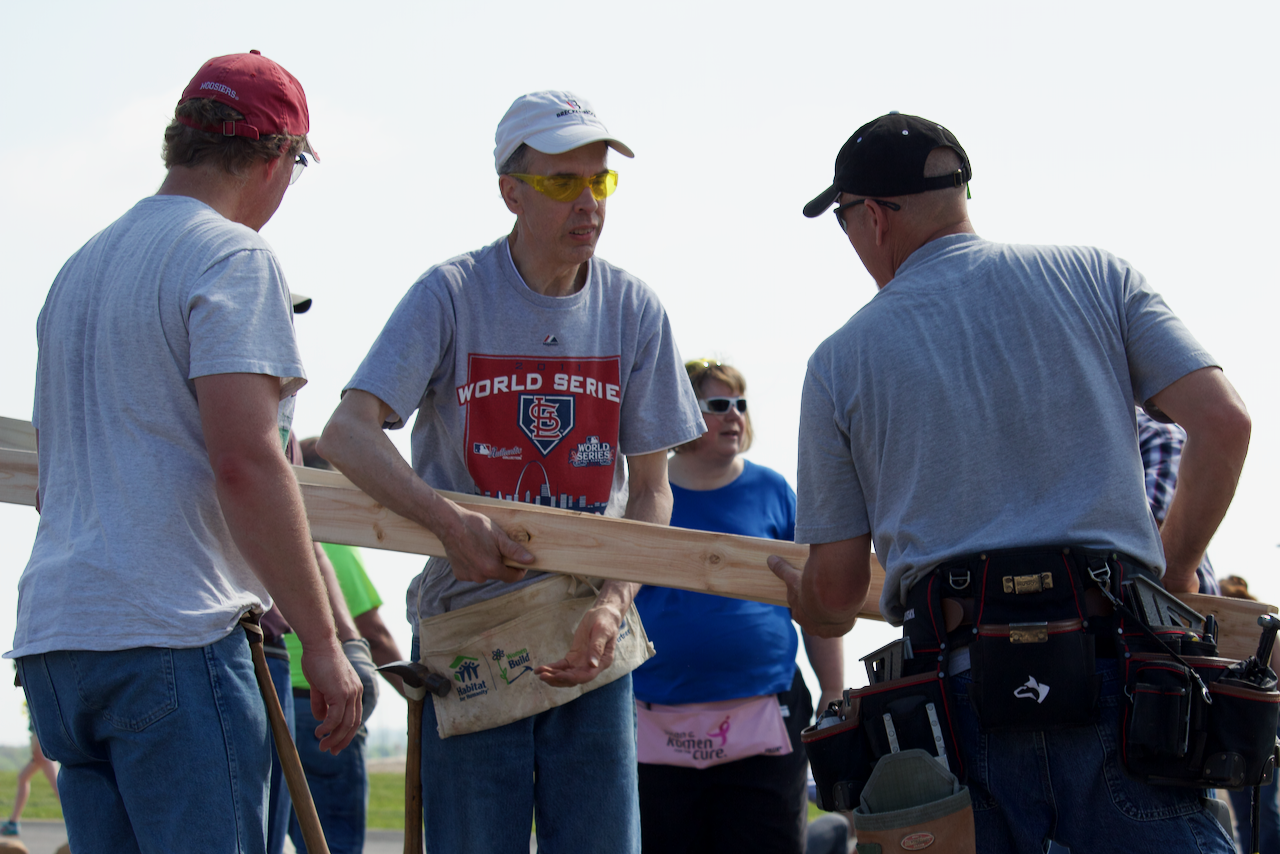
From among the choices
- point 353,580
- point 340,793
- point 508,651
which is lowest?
point 340,793

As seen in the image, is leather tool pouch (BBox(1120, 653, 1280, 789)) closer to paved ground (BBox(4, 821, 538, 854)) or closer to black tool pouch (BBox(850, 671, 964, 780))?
black tool pouch (BBox(850, 671, 964, 780))

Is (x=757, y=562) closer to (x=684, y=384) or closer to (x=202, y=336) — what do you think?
(x=684, y=384)

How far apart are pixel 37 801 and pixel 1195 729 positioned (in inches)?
622

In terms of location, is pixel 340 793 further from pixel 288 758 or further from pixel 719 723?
pixel 288 758

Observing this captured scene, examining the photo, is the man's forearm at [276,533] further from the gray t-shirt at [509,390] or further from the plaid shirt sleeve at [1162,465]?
the plaid shirt sleeve at [1162,465]

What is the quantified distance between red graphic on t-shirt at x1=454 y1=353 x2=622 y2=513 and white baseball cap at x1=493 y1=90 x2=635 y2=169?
1.93ft

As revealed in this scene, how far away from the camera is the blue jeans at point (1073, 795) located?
2221mm

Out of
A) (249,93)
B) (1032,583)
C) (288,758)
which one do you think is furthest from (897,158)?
(288,758)

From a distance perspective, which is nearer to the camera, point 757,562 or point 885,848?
point 885,848

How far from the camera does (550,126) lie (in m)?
3.18

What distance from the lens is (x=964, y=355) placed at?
8.11ft

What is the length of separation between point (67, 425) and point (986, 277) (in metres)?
1.95

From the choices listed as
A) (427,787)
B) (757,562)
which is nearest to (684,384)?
(757,562)

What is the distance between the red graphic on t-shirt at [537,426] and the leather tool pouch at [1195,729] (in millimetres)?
1525
